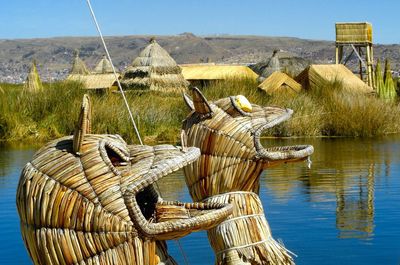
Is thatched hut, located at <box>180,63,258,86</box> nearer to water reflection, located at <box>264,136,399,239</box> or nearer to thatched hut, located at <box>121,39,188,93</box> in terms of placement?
thatched hut, located at <box>121,39,188,93</box>

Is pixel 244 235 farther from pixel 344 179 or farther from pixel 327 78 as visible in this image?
pixel 327 78

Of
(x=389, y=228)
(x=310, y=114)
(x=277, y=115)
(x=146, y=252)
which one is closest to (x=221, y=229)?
(x=277, y=115)

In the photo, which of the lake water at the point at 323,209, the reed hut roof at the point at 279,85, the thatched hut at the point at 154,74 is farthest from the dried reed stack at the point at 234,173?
the thatched hut at the point at 154,74

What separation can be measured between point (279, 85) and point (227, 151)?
74.1 ft

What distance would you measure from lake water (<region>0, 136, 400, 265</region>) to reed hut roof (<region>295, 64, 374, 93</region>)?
9852mm

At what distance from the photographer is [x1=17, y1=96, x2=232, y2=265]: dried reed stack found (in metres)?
4.29

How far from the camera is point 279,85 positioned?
95.0ft

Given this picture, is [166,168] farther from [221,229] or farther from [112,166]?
[221,229]

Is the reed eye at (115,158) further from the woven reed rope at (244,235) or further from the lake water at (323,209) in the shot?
the lake water at (323,209)

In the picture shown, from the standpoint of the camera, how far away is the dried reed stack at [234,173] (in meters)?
6.47

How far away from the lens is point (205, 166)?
257 inches

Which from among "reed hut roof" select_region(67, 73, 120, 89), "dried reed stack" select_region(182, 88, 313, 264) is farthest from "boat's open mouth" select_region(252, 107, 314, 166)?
"reed hut roof" select_region(67, 73, 120, 89)

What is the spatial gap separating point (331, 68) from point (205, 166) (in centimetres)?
2576

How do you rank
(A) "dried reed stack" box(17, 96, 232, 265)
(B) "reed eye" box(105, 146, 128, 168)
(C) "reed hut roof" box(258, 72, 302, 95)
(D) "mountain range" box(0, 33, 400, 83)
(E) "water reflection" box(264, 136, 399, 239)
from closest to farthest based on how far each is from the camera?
(A) "dried reed stack" box(17, 96, 232, 265) < (B) "reed eye" box(105, 146, 128, 168) < (E) "water reflection" box(264, 136, 399, 239) < (C) "reed hut roof" box(258, 72, 302, 95) < (D) "mountain range" box(0, 33, 400, 83)
